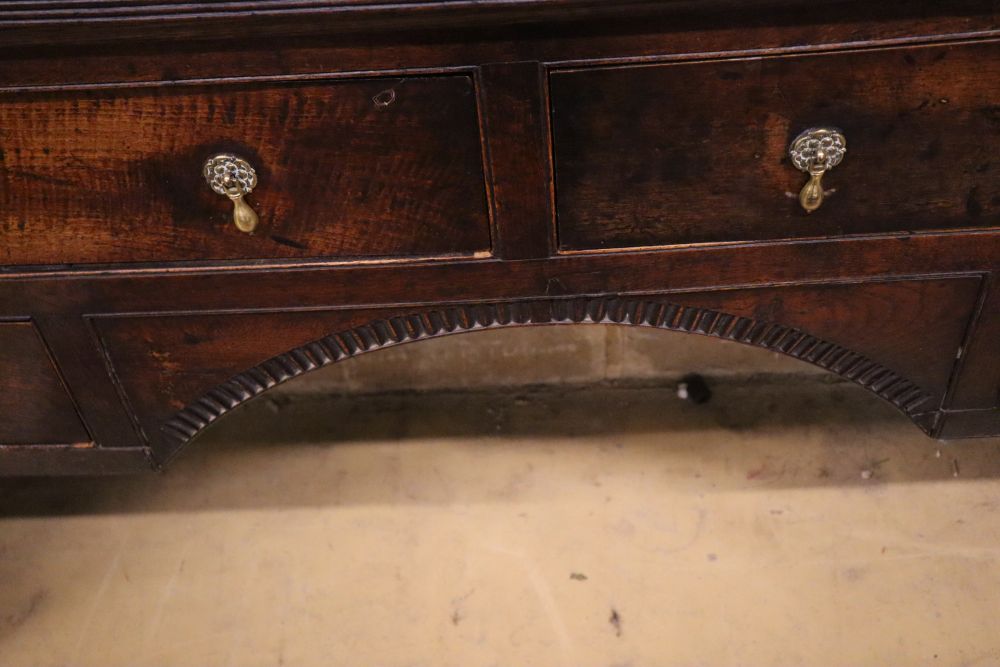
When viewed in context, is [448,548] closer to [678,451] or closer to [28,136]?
[678,451]

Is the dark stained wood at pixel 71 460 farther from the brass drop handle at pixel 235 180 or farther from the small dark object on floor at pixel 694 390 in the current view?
the small dark object on floor at pixel 694 390

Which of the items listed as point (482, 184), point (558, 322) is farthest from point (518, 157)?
point (558, 322)

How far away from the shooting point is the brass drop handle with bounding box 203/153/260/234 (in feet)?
2.25

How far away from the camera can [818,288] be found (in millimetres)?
781

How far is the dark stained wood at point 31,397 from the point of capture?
2.68 feet

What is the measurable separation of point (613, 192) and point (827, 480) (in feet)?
1.88

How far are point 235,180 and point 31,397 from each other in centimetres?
39

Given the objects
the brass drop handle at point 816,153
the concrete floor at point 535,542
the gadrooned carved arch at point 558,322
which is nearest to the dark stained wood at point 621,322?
the gadrooned carved arch at point 558,322

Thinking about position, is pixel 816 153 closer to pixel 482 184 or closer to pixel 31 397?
pixel 482 184

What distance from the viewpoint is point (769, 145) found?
685mm

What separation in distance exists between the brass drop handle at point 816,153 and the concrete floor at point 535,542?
0.49 metres

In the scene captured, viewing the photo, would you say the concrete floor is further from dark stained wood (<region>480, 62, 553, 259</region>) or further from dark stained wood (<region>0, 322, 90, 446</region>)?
dark stained wood (<region>480, 62, 553, 259</region>)

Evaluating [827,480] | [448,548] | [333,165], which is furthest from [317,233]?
[827,480]

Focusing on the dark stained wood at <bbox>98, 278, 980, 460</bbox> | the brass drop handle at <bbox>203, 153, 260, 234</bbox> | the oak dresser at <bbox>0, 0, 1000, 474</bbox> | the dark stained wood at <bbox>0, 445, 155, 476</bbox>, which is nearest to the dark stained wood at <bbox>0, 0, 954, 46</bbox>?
the oak dresser at <bbox>0, 0, 1000, 474</bbox>
